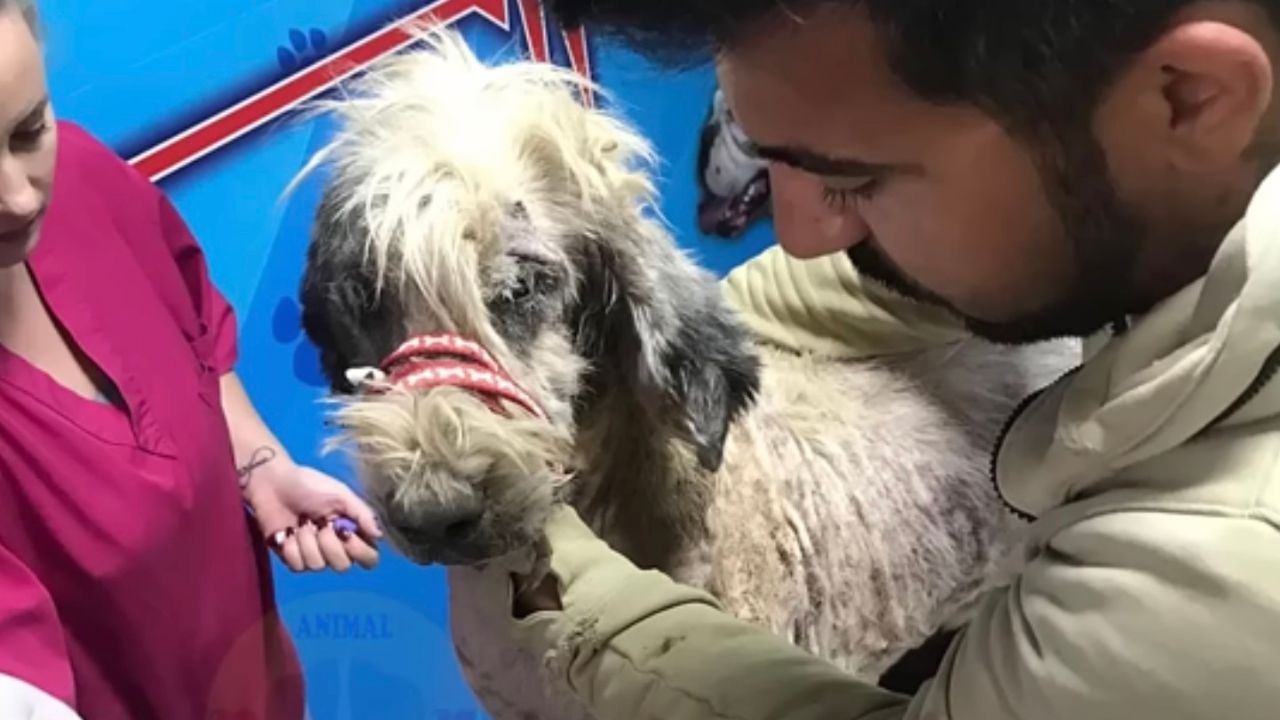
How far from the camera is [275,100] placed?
5.32 ft

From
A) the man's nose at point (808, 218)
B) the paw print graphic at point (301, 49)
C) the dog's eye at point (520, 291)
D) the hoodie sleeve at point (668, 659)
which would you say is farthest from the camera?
the paw print graphic at point (301, 49)

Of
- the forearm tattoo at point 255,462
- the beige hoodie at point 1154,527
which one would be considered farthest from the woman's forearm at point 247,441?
the beige hoodie at point 1154,527

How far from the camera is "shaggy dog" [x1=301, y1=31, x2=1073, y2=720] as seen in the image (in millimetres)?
1002

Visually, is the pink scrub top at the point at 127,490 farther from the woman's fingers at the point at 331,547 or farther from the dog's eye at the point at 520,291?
the dog's eye at the point at 520,291

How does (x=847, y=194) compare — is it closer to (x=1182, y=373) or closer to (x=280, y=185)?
(x=1182, y=373)

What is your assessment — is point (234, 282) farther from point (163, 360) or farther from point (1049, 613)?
point (1049, 613)

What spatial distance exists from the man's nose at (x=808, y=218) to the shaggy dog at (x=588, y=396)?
33cm

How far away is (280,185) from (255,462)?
0.47 meters

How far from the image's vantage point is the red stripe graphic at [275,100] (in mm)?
1483

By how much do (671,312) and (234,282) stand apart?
72 centimetres

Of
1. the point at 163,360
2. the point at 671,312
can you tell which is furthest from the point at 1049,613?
the point at 163,360

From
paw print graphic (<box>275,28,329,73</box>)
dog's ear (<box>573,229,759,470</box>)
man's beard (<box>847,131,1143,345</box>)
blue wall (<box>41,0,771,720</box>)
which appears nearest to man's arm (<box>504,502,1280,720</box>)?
man's beard (<box>847,131,1143,345</box>)

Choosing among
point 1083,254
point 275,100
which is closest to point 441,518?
point 1083,254

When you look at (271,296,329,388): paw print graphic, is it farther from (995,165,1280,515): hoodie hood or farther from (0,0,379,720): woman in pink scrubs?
(995,165,1280,515): hoodie hood
